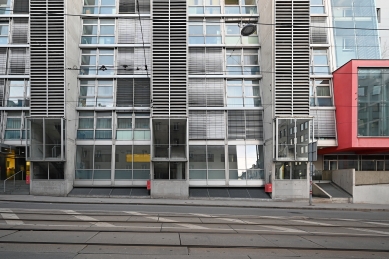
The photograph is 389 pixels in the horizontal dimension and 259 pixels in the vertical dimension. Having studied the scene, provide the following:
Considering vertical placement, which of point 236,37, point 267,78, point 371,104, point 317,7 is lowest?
point 371,104

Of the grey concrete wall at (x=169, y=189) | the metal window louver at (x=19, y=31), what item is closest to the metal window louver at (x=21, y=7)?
the metal window louver at (x=19, y=31)

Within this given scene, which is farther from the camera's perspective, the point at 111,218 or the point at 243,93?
the point at 243,93

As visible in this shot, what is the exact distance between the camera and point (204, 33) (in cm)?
2748

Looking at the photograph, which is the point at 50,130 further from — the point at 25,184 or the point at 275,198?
the point at 275,198

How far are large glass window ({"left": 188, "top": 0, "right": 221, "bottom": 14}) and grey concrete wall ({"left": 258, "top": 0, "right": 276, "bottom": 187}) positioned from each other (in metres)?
3.57

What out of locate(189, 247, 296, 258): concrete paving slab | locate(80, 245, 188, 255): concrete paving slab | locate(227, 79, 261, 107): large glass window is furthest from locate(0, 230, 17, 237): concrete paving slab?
locate(227, 79, 261, 107): large glass window

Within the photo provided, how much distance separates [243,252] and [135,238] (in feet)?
9.63

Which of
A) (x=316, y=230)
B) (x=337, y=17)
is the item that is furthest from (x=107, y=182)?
(x=337, y=17)

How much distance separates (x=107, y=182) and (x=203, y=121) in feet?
27.6

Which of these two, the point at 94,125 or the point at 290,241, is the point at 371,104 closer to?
the point at 290,241

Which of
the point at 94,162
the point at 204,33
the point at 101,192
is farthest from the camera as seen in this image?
the point at 204,33

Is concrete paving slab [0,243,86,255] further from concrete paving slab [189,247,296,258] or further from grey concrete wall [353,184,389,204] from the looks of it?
grey concrete wall [353,184,389,204]

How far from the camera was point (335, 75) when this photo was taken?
27.4 m

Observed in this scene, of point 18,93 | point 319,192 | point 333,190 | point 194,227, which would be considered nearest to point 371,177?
point 333,190
